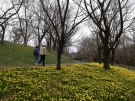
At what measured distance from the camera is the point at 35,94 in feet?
27.4

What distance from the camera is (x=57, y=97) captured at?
834 cm

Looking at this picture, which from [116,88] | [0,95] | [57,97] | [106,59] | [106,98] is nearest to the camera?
[0,95]

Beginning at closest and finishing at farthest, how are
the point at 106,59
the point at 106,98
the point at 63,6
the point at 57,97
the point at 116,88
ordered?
the point at 57,97
the point at 106,98
the point at 116,88
the point at 63,6
the point at 106,59

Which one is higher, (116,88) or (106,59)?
(106,59)

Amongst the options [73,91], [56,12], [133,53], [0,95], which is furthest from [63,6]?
[133,53]

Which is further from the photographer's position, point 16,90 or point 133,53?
point 133,53

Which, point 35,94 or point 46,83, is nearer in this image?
point 35,94

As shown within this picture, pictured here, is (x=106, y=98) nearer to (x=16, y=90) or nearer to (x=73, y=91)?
(x=73, y=91)

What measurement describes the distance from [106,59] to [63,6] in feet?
30.7

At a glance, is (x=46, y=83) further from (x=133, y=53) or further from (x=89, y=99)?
(x=133, y=53)

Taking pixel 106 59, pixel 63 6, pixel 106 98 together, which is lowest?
pixel 106 98

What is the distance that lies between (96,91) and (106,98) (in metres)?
0.97

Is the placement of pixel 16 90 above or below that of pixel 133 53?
below

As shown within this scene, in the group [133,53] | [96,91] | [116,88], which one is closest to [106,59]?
[116,88]
